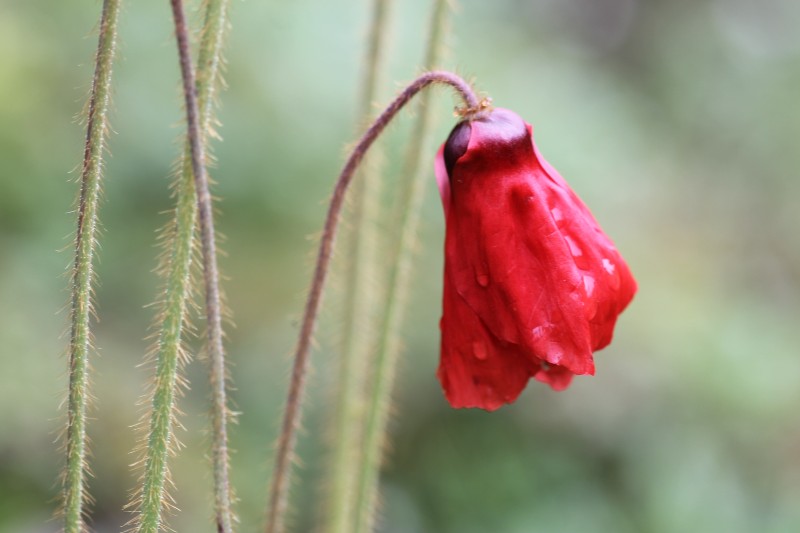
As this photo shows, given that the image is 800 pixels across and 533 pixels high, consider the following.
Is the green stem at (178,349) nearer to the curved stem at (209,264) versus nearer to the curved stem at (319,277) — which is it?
the curved stem at (209,264)

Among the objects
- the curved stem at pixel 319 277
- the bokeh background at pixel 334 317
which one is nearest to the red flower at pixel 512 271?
the curved stem at pixel 319 277

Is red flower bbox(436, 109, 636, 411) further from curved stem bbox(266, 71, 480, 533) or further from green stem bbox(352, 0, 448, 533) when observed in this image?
green stem bbox(352, 0, 448, 533)

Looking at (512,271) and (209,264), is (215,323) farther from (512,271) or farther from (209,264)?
(512,271)

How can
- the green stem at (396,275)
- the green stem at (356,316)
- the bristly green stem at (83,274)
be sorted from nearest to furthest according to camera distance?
the bristly green stem at (83,274)
the green stem at (396,275)
the green stem at (356,316)

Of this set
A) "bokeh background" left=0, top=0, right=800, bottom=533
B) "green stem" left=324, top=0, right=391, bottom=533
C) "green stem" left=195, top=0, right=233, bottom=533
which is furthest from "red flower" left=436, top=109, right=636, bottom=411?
"bokeh background" left=0, top=0, right=800, bottom=533

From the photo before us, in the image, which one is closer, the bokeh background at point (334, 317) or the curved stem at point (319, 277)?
the curved stem at point (319, 277)

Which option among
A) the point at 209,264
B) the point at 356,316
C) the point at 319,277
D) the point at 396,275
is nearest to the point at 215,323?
the point at 209,264

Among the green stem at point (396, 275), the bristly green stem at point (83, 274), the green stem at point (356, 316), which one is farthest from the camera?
the green stem at point (356, 316)
